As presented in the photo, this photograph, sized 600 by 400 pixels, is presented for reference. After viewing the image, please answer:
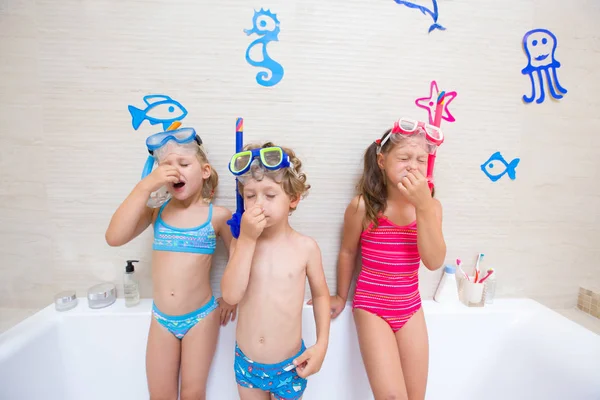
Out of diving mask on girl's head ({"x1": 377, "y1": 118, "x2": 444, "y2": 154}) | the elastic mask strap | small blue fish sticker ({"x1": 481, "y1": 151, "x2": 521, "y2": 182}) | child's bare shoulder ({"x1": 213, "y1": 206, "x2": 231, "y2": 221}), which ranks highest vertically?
diving mask on girl's head ({"x1": 377, "y1": 118, "x2": 444, "y2": 154})

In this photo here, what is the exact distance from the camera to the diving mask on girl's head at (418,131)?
2.89 ft

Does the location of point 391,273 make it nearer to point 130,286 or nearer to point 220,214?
point 220,214

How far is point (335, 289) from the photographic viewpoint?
3.91 feet

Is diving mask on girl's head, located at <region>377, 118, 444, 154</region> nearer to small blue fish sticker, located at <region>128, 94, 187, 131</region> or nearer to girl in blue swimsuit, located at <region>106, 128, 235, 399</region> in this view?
girl in blue swimsuit, located at <region>106, 128, 235, 399</region>

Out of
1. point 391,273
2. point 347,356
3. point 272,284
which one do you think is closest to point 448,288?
point 391,273

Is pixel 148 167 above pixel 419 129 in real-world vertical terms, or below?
Answer: below

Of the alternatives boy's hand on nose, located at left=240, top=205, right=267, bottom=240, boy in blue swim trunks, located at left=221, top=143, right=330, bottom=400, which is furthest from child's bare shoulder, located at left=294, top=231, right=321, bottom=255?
boy's hand on nose, located at left=240, top=205, right=267, bottom=240

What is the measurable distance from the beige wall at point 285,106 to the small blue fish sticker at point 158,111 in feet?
0.09

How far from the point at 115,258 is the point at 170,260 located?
1.23 ft

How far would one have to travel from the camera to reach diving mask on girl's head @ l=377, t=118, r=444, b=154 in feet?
2.89

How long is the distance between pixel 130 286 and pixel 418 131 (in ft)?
3.78

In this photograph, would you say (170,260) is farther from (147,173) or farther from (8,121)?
(8,121)

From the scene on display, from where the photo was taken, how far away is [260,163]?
0.77m

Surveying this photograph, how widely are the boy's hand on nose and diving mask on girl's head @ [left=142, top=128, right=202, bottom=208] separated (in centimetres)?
32
